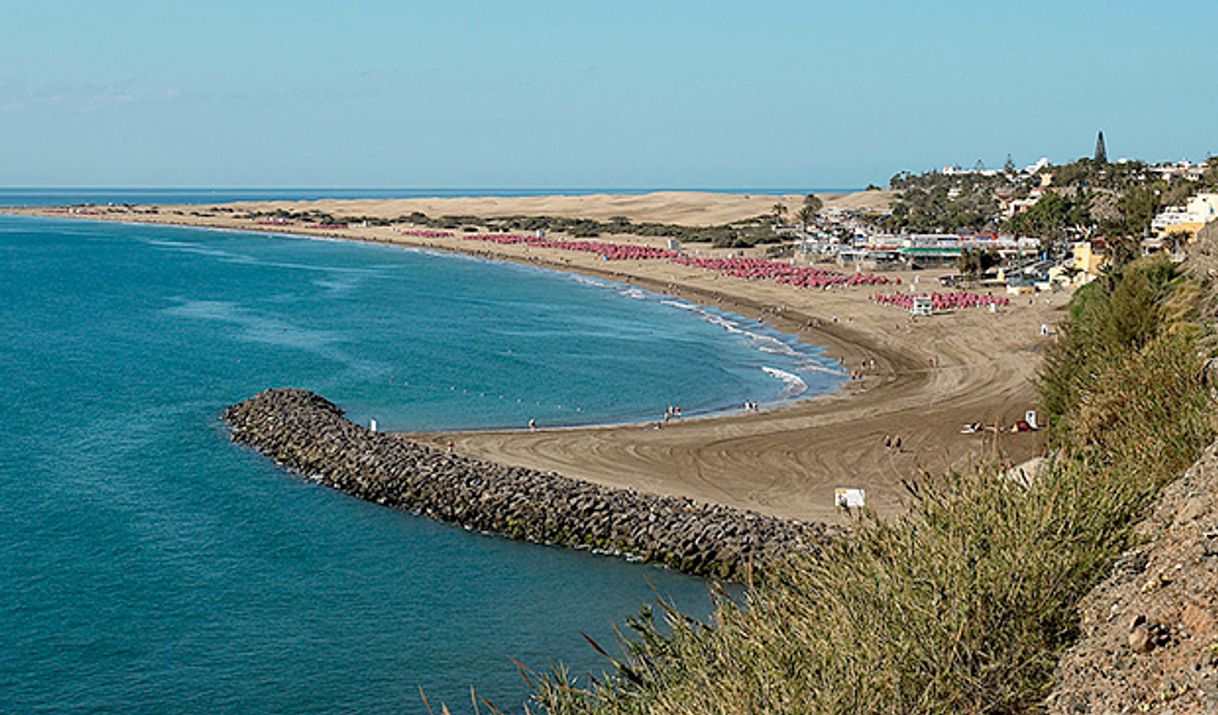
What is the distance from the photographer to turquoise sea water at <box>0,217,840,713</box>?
2155 centimetres

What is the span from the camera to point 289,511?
3102cm

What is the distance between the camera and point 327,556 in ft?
90.2

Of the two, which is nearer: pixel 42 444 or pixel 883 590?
pixel 883 590

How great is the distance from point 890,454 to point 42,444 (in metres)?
28.2

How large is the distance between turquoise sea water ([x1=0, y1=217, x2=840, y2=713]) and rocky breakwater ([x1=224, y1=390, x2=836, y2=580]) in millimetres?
744

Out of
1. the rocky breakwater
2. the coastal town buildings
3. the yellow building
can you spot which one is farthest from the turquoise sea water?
the coastal town buildings

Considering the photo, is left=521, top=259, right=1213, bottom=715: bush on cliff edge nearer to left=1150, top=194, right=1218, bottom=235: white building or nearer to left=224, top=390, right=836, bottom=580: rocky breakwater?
left=224, top=390, right=836, bottom=580: rocky breakwater

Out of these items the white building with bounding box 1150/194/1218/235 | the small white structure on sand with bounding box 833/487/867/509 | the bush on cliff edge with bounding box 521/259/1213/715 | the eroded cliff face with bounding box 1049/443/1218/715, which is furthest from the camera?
the white building with bounding box 1150/194/1218/235

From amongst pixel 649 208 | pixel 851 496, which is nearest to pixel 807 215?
pixel 649 208

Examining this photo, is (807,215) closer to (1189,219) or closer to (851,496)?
(1189,219)

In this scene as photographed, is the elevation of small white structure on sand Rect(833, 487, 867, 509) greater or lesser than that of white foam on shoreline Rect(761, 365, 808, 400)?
greater

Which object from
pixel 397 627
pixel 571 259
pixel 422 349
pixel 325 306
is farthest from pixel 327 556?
pixel 571 259

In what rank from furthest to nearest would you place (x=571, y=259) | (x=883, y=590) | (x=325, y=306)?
1. (x=571, y=259)
2. (x=325, y=306)
3. (x=883, y=590)

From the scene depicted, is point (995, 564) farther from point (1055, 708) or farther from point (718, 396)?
point (718, 396)
